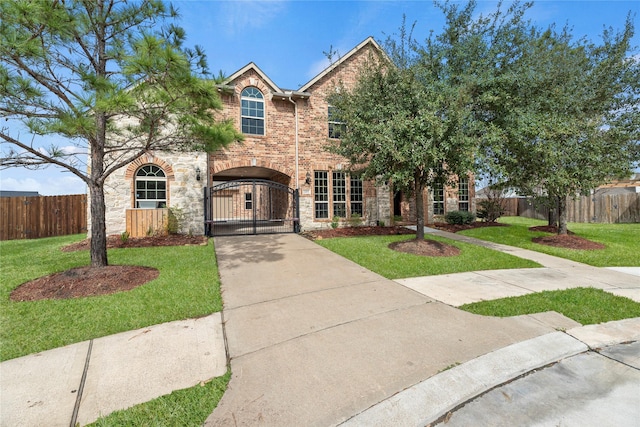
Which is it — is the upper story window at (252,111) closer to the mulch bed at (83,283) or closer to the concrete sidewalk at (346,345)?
the mulch bed at (83,283)

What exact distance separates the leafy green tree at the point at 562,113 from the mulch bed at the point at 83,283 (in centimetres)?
908

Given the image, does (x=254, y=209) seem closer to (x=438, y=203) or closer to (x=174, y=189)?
(x=174, y=189)

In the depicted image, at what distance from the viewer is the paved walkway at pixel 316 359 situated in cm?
236

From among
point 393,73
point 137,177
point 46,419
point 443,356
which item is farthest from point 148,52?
point 137,177

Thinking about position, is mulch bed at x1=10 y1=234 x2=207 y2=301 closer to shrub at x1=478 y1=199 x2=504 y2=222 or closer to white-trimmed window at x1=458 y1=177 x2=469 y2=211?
white-trimmed window at x1=458 y1=177 x2=469 y2=211

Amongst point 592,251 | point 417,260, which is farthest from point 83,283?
point 592,251

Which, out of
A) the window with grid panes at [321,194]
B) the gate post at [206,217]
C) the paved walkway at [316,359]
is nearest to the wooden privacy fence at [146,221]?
the gate post at [206,217]

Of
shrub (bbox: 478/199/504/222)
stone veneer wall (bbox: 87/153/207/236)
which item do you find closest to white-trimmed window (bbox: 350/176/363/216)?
stone veneer wall (bbox: 87/153/207/236)

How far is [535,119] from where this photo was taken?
8.56 m

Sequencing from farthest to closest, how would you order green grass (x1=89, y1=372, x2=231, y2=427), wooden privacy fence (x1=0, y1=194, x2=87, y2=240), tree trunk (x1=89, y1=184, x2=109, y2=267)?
1. wooden privacy fence (x1=0, y1=194, x2=87, y2=240)
2. tree trunk (x1=89, y1=184, x2=109, y2=267)
3. green grass (x1=89, y1=372, x2=231, y2=427)

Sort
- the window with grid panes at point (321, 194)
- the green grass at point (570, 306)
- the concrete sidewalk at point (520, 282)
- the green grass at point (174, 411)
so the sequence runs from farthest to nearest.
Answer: the window with grid panes at point (321, 194), the concrete sidewalk at point (520, 282), the green grass at point (570, 306), the green grass at point (174, 411)

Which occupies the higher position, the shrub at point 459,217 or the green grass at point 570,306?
the shrub at point 459,217

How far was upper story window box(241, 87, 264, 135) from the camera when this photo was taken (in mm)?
12742

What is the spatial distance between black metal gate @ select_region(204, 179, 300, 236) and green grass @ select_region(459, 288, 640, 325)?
8800mm
